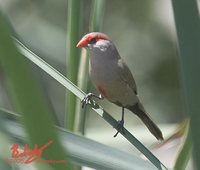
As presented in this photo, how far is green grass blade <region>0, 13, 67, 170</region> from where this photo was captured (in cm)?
69

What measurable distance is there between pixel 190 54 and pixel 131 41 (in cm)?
300

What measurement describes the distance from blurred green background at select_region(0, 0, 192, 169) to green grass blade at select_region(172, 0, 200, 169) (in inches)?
99.2

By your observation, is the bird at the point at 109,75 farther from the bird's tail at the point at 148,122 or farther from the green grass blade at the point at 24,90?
the green grass blade at the point at 24,90

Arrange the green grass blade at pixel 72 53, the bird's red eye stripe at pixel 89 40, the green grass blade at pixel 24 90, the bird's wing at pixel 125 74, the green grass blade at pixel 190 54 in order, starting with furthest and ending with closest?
the bird's wing at pixel 125 74
the bird's red eye stripe at pixel 89 40
the green grass blade at pixel 72 53
the green grass blade at pixel 190 54
the green grass blade at pixel 24 90

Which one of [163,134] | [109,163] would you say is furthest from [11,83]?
[163,134]

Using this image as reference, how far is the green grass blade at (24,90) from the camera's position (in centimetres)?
69

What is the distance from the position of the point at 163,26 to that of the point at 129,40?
0.27 metres

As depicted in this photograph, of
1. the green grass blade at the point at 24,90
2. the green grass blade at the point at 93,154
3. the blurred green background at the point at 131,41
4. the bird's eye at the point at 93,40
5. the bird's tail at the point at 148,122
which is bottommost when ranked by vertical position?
the blurred green background at the point at 131,41

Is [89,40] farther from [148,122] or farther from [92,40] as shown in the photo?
[148,122]

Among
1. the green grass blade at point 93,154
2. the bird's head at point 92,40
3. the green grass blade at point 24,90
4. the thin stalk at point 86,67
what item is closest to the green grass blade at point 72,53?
the thin stalk at point 86,67

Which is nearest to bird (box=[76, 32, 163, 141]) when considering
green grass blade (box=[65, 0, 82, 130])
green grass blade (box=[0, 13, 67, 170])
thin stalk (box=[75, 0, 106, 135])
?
thin stalk (box=[75, 0, 106, 135])

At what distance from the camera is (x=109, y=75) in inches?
85.0

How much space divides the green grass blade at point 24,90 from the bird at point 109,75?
4.31 ft

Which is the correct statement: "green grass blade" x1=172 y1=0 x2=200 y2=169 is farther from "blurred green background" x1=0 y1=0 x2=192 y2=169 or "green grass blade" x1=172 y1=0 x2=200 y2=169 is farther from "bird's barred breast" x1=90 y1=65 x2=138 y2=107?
"blurred green background" x1=0 y1=0 x2=192 y2=169
